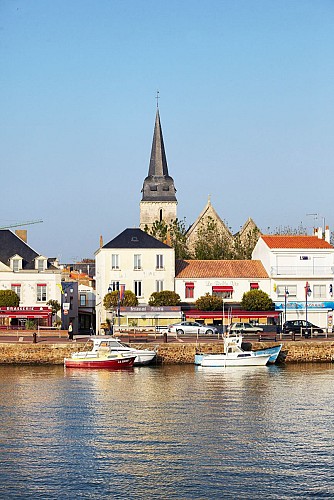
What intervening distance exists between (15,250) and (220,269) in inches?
700

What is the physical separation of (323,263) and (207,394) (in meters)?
35.3

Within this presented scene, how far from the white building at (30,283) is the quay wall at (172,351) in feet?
44.0

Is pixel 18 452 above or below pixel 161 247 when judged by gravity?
below

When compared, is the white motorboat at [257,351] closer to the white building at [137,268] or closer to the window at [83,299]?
the white building at [137,268]

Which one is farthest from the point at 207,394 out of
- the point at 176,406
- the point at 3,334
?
the point at 3,334

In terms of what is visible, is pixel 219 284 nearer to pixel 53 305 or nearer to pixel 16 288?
pixel 53 305

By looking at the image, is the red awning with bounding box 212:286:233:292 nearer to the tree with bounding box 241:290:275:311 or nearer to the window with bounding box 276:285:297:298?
the tree with bounding box 241:290:275:311

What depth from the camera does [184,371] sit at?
53.6 metres

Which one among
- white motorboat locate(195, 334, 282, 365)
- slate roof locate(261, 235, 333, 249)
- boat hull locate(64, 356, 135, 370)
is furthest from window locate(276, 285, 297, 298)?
boat hull locate(64, 356, 135, 370)

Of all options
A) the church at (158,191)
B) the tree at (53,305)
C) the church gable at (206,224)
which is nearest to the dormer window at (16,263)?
the tree at (53,305)

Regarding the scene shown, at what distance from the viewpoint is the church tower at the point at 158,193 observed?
11656 cm

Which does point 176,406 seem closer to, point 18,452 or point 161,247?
point 18,452

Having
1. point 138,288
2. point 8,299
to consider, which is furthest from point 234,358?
point 8,299

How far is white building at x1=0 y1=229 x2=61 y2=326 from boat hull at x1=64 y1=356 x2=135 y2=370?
15641mm
